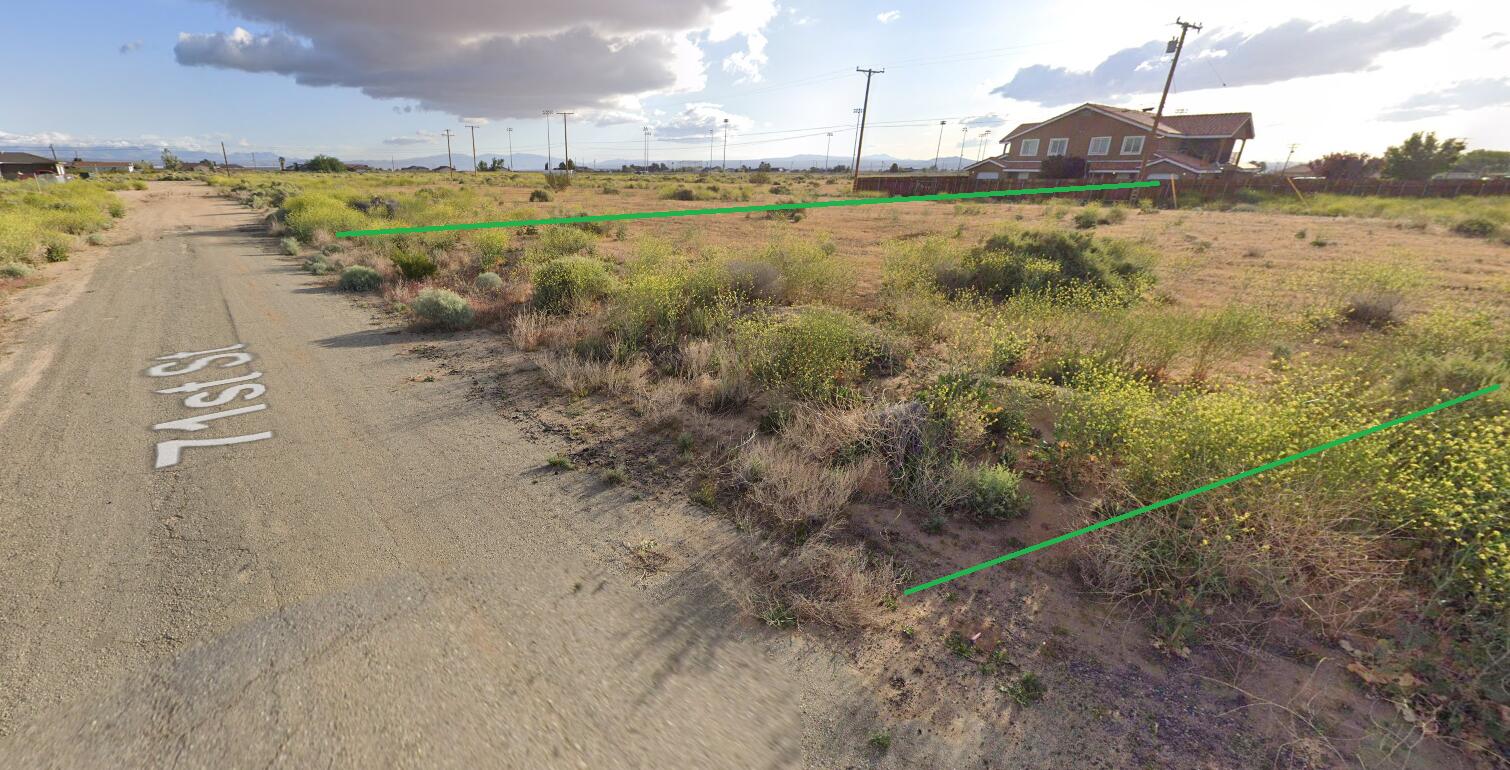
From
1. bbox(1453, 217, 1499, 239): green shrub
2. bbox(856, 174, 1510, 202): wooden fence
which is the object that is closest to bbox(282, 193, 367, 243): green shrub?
bbox(1453, 217, 1499, 239): green shrub

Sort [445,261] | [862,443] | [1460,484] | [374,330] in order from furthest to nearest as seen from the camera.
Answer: [445,261] < [374,330] < [862,443] < [1460,484]

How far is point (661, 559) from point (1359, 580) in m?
4.10

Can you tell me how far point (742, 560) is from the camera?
13.2 feet

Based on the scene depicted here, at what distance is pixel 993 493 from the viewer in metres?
4.35

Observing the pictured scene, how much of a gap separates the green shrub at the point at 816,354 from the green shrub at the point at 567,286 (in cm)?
418

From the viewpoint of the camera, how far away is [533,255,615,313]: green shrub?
10.1m

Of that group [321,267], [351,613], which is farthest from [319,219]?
[351,613]

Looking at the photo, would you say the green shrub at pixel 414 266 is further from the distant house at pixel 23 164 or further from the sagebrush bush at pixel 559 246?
the distant house at pixel 23 164

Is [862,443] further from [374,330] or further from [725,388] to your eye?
Result: [374,330]

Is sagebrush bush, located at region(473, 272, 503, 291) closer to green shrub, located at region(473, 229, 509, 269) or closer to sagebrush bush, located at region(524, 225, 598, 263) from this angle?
sagebrush bush, located at region(524, 225, 598, 263)

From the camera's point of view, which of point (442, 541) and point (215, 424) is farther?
point (215, 424)

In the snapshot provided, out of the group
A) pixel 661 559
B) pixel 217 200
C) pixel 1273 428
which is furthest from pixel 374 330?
pixel 217 200

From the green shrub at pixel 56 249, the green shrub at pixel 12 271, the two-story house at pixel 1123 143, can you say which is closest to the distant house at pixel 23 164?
the green shrub at pixel 56 249
